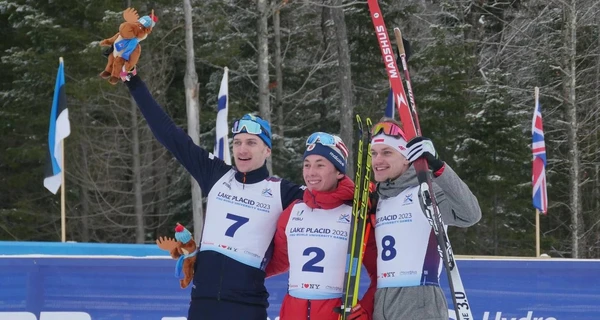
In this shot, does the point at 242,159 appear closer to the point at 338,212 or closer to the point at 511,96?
the point at 338,212

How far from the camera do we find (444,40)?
23.3 m

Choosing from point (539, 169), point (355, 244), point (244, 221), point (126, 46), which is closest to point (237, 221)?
point (244, 221)

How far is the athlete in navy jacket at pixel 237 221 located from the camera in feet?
13.6

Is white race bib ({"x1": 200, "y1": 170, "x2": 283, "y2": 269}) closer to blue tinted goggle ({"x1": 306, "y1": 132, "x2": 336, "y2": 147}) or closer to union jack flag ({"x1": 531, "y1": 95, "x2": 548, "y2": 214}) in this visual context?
blue tinted goggle ({"x1": 306, "y1": 132, "x2": 336, "y2": 147})

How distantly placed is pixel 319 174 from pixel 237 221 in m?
0.55

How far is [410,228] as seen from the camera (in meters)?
3.71

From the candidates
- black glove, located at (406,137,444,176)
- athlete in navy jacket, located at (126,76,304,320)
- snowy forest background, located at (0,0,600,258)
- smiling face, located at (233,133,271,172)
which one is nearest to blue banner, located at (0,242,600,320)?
athlete in navy jacket, located at (126,76,304,320)

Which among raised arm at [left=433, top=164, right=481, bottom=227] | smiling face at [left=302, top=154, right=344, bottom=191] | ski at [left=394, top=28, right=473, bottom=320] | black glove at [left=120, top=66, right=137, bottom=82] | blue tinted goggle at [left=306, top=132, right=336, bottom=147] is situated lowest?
ski at [left=394, top=28, right=473, bottom=320]

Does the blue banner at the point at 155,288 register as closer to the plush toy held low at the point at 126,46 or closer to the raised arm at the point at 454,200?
the plush toy held low at the point at 126,46

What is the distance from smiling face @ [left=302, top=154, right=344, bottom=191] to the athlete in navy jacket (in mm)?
317

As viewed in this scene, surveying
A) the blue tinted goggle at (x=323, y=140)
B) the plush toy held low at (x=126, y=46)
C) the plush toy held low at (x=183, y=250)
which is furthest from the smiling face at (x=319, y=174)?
the plush toy held low at (x=126, y=46)

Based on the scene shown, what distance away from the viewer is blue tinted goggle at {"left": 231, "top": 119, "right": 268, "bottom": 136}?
4321 millimetres

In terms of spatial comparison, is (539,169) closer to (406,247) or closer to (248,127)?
(248,127)

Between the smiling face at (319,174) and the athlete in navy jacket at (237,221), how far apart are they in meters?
0.32
